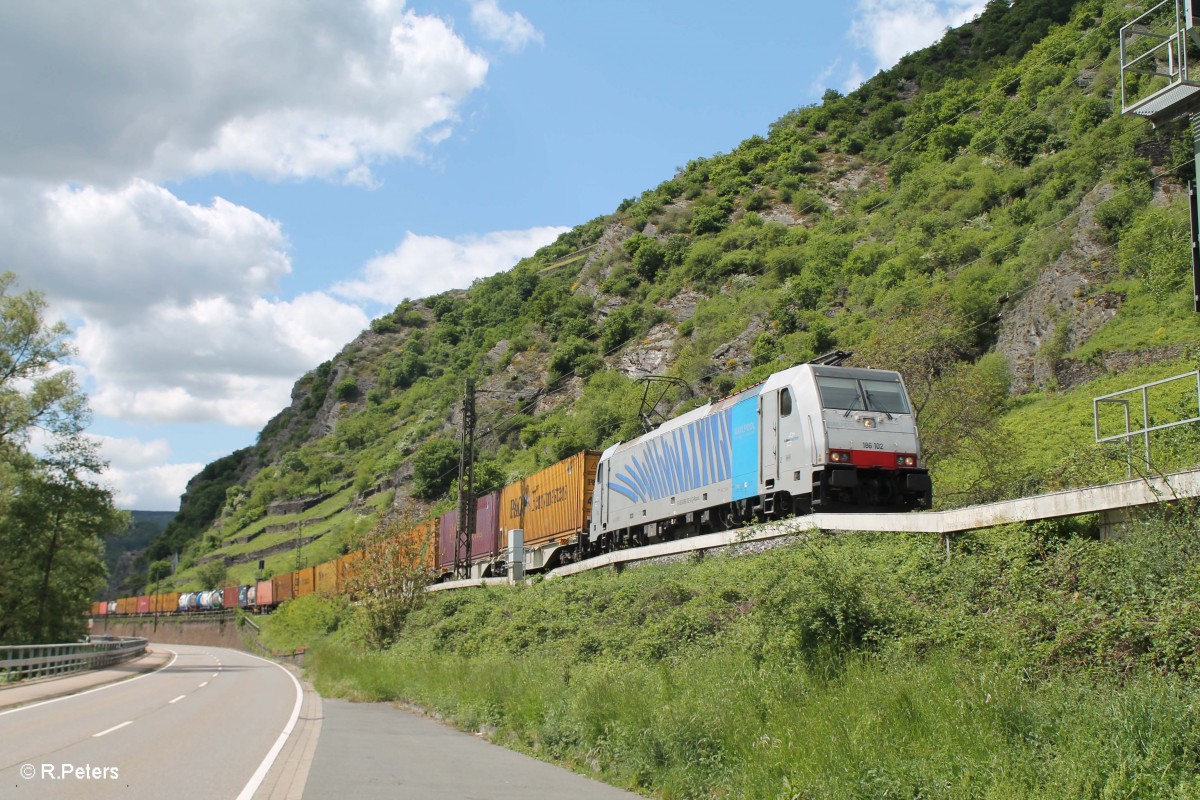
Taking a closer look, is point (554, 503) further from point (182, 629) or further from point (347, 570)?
point (182, 629)

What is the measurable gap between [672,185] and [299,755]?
4332 inches

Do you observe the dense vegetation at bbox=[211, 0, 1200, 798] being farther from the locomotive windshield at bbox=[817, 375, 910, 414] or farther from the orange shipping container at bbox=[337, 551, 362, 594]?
the locomotive windshield at bbox=[817, 375, 910, 414]

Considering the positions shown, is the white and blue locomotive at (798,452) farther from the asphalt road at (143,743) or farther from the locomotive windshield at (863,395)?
the asphalt road at (143,743)

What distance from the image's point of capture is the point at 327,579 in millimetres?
54938

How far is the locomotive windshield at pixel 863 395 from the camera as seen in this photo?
1789 cm

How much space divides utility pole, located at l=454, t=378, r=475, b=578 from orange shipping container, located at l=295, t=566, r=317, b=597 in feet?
74.4

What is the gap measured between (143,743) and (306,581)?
49.5 meters

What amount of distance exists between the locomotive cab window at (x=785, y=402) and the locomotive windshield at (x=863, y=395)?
741 mm

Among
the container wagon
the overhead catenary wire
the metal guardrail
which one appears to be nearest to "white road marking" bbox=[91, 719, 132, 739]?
the metal guardrail

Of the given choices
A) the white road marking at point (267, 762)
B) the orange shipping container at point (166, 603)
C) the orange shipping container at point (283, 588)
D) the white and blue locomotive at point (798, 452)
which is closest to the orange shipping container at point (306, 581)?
the orange shipping container at point (283, 588)

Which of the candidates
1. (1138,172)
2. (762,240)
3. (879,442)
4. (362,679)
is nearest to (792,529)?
(879,442)

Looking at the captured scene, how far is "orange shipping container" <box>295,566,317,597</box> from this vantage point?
58869 millimetres

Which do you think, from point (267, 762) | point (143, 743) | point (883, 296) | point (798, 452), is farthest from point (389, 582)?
point (883, 296)

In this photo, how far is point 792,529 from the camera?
50.1ft
